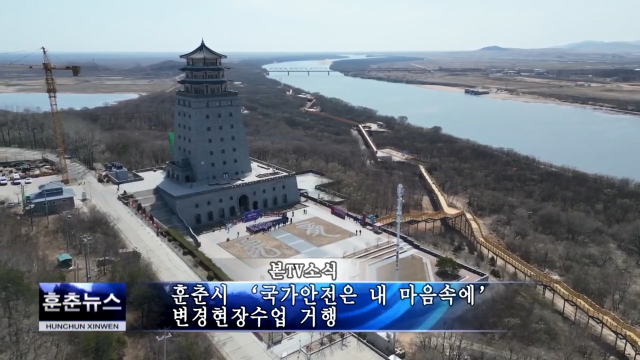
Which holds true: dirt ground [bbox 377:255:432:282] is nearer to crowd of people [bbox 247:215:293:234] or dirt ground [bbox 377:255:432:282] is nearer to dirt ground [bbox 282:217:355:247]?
dirt ground [bbox 282:217:355:247]

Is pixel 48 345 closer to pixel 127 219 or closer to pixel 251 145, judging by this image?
pixel 127 219

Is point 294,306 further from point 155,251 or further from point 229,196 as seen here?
point 229,196

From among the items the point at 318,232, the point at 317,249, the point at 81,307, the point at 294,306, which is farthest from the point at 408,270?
the point at 81,307

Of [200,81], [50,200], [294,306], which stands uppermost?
[200,81]

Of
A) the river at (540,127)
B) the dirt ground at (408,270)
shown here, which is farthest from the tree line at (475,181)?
the river at (540,127)

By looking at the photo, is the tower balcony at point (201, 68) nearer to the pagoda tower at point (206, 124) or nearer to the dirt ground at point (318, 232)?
the pagoda tower at point (206, 124)

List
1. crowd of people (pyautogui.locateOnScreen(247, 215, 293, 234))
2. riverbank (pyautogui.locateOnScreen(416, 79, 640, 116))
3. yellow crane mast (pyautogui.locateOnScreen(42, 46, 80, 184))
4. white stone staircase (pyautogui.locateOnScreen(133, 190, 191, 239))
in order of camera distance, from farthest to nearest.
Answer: riverbank (pyautogui.locateOnScreen(416, 79, 640, 116)) < yellow crane mast (pyautogui.locateOnScreen(42, 46, 80, 184)) < crowd of people (pyautogui.locateOnScreen(247, 215, 293, 234)) < white stone staircase (pyautogui.locateOnScreen(133, 190, 191, 239))

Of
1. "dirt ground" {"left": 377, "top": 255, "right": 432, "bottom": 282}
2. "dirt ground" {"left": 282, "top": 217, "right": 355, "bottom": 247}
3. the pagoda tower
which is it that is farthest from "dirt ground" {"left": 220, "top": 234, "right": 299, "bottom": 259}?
the pagoda tower
